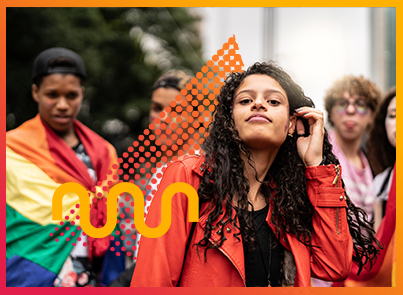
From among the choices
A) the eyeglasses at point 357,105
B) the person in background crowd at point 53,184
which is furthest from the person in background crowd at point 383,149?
the person in background crowd at point 53,184

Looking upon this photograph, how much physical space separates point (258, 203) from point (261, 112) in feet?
1.74

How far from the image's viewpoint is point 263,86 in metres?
2.43

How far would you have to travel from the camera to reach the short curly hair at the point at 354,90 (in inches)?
160

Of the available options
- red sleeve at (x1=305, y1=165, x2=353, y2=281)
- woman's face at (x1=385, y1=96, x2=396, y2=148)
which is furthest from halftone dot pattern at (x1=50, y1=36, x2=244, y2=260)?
woman's face at (x1=385, y1=96, x2=396, y2=148)

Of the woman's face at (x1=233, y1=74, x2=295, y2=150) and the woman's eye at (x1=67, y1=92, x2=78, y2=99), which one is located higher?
the woman's eye at (x1=67, y1=92, x2=78, y2=99)

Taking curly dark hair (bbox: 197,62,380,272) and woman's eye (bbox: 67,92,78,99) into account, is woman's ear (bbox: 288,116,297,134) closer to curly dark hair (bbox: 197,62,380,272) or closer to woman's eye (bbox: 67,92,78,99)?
curly dark hair (bbox: 197,62,380,272)

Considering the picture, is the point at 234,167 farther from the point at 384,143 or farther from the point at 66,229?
the point at 384,143

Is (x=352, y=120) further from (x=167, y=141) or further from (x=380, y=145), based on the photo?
(x=167, y=141)

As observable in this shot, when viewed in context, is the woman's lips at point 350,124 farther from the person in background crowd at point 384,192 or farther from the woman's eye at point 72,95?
the woman's eye at point 72,95

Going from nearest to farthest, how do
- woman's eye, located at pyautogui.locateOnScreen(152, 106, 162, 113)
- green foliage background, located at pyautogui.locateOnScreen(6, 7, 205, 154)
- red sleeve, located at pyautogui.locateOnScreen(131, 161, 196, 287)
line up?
red sleeve, located at pyautogui.locateOnScreen(131, 161, 196, 287) < woman's eye, located at pyautogui.locateOnScreen(152, 106, 162, 113) < green foliage background, located at pyautogui.locateOnScreen(6, 7, 205, 154)

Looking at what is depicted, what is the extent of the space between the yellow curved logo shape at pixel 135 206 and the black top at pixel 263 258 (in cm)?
37

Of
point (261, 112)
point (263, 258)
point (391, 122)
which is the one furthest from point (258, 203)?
point (391, 122)

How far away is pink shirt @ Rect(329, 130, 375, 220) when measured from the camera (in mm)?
3846

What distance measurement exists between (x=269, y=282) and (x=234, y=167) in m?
0.65
